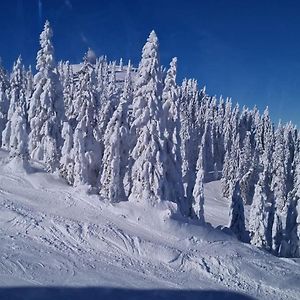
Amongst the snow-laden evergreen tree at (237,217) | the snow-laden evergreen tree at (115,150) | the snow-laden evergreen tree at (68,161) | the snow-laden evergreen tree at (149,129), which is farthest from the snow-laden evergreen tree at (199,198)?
the snow-laden evergreen tree at (149,129)

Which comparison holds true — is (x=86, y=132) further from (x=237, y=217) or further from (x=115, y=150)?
(x=237, y=217)

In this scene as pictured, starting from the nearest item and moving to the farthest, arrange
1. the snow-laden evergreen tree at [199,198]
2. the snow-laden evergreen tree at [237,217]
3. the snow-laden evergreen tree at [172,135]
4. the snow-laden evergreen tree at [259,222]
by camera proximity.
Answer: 1. the snow-laden evergreen tree at [172,135]
2. the snow-laden evergreen tree at [237,217]
3. the snow-laden evergreen tree at [259,222]
4. the snow-laden evergreen tree at [199,198]

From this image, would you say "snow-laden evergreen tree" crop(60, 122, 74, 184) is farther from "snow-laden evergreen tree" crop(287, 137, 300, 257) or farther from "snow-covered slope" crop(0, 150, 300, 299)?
"snow-laden evergreen tree" crop(287, 137, 300, 257)

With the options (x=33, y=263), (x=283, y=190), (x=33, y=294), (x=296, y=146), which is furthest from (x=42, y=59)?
(x=296, y=146)

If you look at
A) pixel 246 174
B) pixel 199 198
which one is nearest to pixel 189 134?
pixel 246 174

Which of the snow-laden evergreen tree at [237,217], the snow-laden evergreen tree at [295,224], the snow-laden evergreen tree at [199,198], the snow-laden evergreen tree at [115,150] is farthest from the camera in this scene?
the snow-laden evergreen tree at [199,198]

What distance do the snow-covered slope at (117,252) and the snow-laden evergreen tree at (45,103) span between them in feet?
38.3

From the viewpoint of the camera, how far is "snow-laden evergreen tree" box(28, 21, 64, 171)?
3728 cm

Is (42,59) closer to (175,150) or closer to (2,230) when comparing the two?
(175,150)

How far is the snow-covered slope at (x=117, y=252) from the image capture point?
14.9m

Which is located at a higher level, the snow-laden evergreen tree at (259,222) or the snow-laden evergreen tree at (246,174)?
the snow-laden evergreen tree at (246,174)

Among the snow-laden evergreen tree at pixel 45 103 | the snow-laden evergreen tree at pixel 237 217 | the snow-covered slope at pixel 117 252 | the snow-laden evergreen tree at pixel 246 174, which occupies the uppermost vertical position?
the snow-laden evergreen tree at pixel 246 174

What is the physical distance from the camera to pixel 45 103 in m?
37.2

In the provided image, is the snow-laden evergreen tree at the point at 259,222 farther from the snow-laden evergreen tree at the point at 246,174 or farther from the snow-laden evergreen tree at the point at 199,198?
the snow-laden evergreen tree at the point at 246,174
